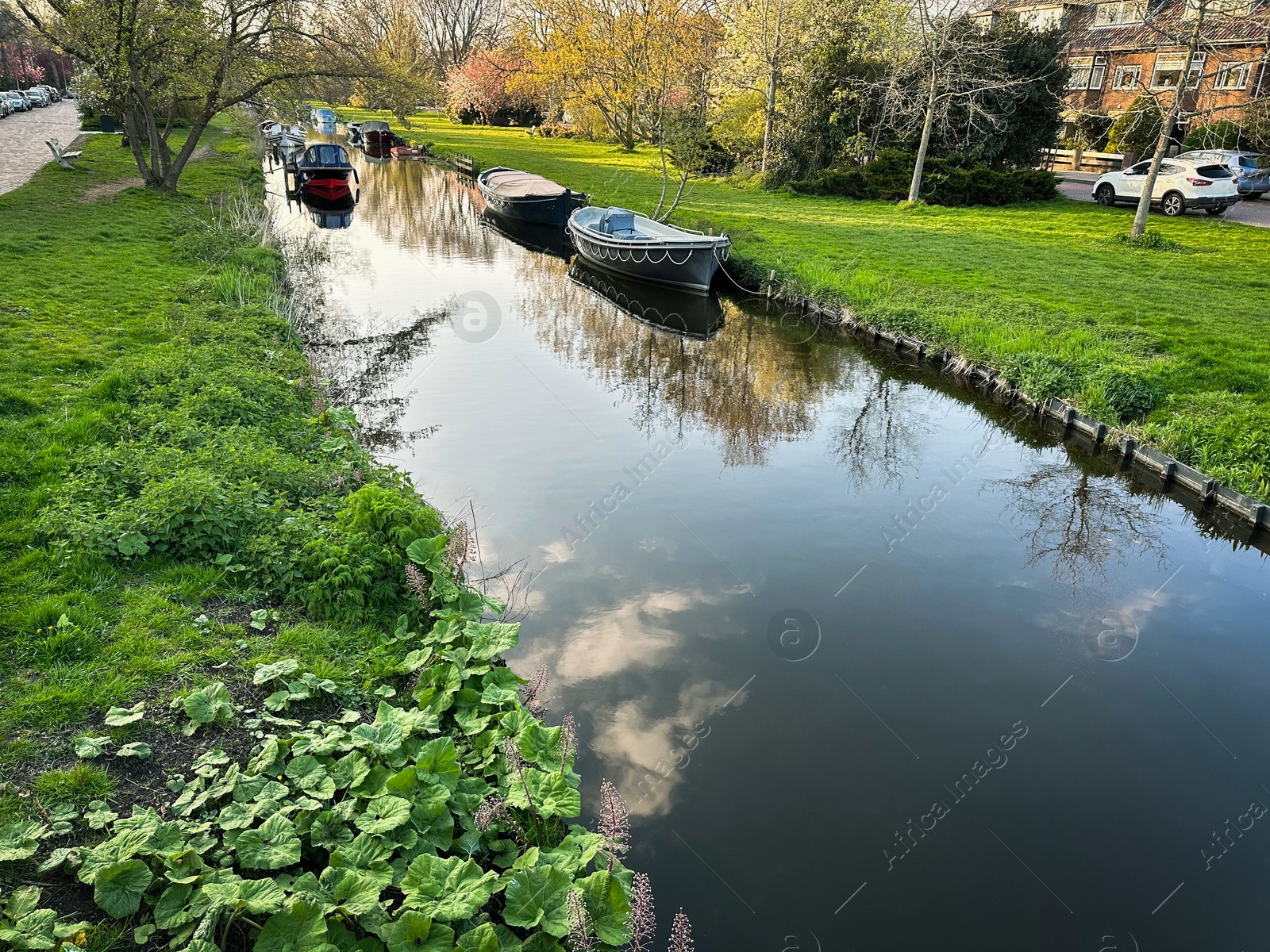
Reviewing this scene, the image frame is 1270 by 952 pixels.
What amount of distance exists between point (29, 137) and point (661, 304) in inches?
1286

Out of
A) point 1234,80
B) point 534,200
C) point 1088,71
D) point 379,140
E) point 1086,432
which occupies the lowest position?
point 1086,432

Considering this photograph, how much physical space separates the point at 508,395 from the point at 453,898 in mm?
9046

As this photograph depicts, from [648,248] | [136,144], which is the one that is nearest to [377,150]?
[136,144]

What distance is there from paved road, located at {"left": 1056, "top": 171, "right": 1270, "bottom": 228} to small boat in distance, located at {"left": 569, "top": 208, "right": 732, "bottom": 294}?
570 inches

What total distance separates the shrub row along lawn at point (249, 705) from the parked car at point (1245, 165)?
25184 millimetres

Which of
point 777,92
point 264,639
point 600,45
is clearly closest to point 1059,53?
point 777,92

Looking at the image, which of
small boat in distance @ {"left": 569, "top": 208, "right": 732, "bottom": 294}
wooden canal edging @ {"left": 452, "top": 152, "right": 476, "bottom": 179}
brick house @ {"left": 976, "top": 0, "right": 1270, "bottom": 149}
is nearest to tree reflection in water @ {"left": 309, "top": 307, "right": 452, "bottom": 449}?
small boat in distance @ {"left": 569, "top": 208, "right": 732, "bottom": 294}

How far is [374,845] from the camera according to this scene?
373 centimetres

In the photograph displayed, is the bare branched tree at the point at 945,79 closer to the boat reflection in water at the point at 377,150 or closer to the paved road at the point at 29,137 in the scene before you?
the paved road at the point at 29,137

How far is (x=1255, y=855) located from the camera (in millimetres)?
4836

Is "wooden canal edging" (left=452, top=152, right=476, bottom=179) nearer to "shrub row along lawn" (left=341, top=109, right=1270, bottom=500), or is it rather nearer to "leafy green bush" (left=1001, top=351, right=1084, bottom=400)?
"shrub row along lawn" (left=341, top=109, right=1270, bottom=500)

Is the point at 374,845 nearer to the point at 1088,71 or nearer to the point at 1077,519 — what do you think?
the point at 1077,519

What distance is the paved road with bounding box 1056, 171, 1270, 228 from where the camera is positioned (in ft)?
71.8

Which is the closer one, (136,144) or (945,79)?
(136,144)
